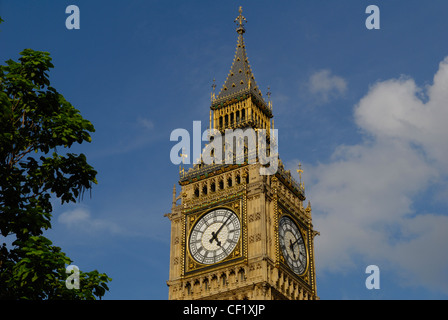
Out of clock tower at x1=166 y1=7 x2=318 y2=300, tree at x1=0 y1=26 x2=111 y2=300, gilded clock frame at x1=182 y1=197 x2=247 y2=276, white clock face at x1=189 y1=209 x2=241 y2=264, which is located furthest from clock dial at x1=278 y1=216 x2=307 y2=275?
tree at x1=0 y1=26 x2=111 y2=300

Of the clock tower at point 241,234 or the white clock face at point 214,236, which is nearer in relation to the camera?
the clock tower at point 241,234

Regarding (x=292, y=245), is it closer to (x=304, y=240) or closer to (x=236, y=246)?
(x=304, y=240)

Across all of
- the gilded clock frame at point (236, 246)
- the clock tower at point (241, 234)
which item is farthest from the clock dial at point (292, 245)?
the gilded clock frame at point (236, 246)

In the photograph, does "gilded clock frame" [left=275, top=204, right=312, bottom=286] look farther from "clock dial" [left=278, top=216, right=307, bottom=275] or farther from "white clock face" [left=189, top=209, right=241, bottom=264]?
"white clock face" [left=189, top=209, right=241, bottom=264]

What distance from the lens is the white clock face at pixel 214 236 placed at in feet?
286

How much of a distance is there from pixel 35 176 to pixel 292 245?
6048 cm

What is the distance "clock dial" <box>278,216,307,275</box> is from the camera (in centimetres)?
8896

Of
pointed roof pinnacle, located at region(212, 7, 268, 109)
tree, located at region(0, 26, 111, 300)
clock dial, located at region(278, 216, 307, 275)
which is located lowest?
tree, located at region(0, 26, 111, 300)

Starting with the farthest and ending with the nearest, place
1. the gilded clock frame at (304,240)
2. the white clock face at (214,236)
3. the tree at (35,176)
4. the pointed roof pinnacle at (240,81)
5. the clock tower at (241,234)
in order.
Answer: the pointed roof pinnacle at (240,81)
the white clock face at (214,236)
the gilded clock frame at (304,240)
the clock tower at (241,234)
the tree at (35,176)

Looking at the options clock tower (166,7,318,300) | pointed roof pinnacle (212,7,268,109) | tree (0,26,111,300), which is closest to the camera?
tree (0,26,111,300)

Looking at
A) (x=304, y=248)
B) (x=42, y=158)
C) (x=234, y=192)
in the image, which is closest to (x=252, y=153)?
(x=234, y=192)

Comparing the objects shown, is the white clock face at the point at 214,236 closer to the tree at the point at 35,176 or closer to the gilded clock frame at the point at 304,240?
the gilded clock frame at the point at 304,240

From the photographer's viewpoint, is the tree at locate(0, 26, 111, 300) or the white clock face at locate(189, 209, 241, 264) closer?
the tree at locate(0, 26, 111, 300)
